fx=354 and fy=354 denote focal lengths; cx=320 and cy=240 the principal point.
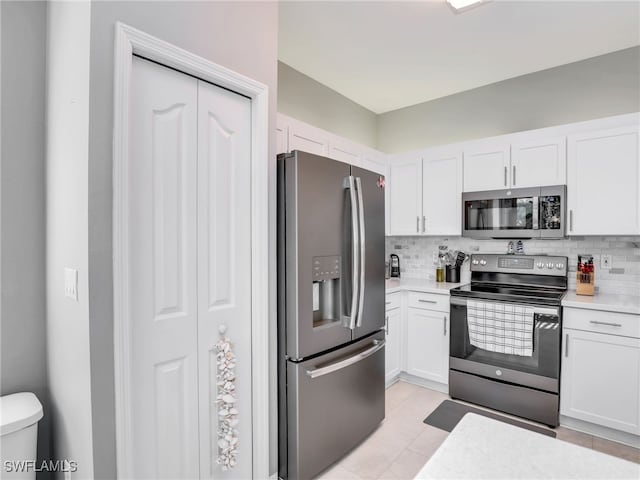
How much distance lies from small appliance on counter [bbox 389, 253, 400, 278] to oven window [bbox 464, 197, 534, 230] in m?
0.92

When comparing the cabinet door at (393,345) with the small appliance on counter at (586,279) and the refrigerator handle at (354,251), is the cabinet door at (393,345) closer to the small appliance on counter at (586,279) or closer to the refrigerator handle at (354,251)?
the refrigerator handle at (354,251)

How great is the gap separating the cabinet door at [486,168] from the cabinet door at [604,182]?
445 mm

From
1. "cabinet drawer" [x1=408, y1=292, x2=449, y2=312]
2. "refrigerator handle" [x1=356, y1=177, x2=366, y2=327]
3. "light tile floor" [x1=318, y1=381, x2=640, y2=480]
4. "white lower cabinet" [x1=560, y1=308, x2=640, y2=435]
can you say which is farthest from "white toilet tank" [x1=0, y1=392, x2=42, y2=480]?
"white lower cabinet" [x1=560, y1=308, x2=640, y2=435]

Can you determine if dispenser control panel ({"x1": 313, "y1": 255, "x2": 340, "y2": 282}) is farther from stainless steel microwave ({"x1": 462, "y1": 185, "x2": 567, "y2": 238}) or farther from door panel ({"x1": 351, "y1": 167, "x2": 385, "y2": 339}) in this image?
stainless steel microwave ({"x1": 462, "y1": 185, "x2": 567, "y2": 238})

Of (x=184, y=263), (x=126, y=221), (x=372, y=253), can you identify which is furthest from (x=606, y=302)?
(x=126, y=221)

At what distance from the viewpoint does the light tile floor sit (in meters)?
2.05

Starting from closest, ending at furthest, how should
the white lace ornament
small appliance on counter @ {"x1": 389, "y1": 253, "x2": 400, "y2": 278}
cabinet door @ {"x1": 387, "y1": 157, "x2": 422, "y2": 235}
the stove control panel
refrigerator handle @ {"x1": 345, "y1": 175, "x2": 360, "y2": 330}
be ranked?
the white lace ornament < refrigerator handle @ {"x1": 345, "y1": 175, "x2": 360, "y2": 330} < the stove control panel < cabinet door @ {"x1": 387, "y1": 157, "x2": 422, "y2": 235} < small appliance on counter @ {"x1": 389, "y1": 253, "x2": 400, "y2": 278}

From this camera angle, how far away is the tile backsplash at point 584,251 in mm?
2691

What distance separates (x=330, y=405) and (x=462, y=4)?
94.3 inches

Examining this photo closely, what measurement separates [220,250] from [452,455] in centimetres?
125

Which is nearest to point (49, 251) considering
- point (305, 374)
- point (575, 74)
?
point (305, 374)

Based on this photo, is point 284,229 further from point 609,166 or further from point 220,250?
point 609,166

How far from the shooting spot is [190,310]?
60.9 inches

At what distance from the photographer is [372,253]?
2.31 metres
